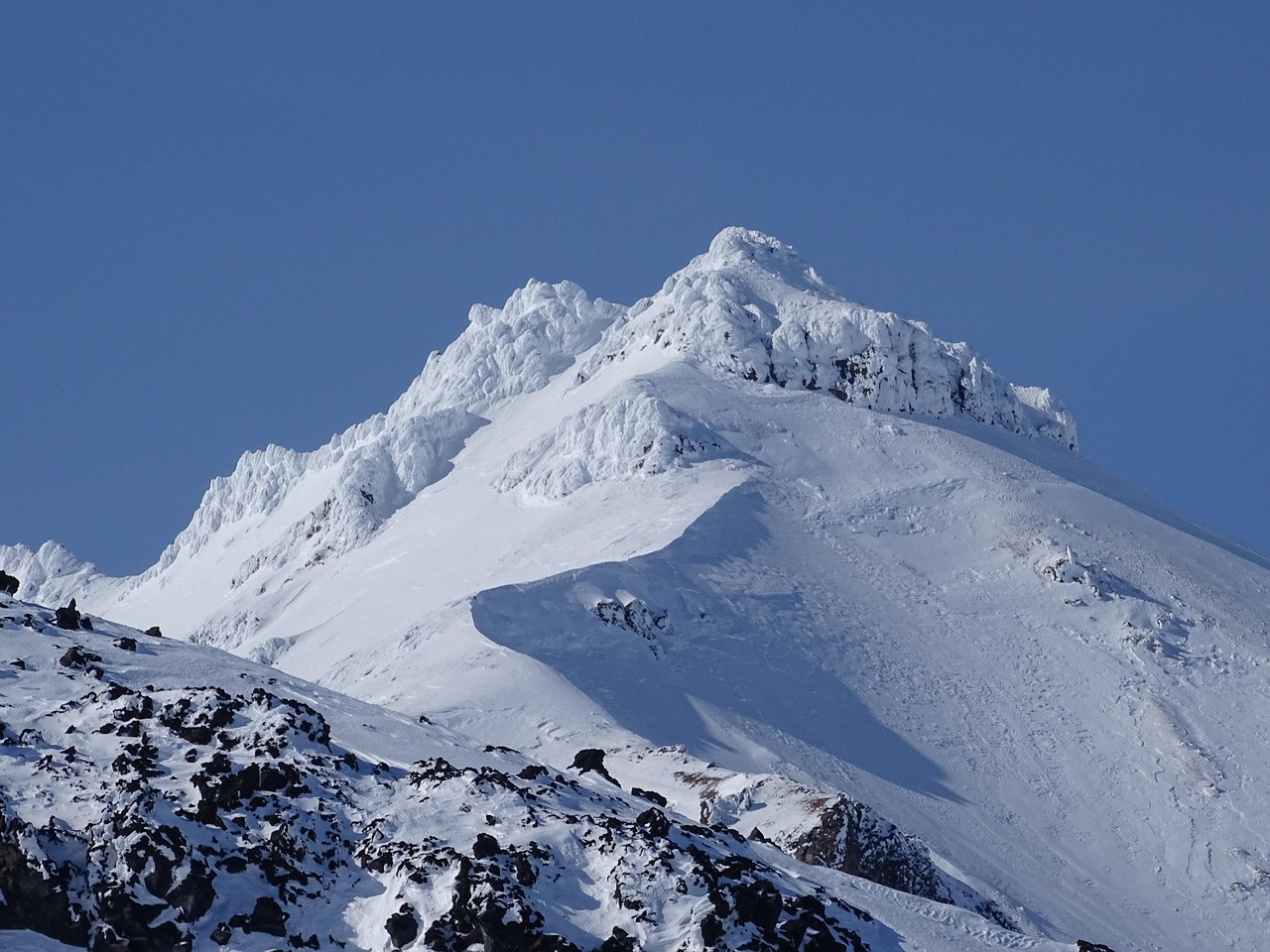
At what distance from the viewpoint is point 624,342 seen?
190 m

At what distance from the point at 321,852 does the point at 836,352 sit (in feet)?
434

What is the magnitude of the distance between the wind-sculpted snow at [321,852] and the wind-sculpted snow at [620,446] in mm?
99623

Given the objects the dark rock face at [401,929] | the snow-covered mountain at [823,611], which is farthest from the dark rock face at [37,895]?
the snow-covered mountain at [823,611]

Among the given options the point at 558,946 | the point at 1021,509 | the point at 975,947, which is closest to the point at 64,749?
the point at 558,946

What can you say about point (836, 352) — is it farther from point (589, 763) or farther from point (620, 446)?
point (589, 763)

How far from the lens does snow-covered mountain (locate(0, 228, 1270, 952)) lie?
308ft

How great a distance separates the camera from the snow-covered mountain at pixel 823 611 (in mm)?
93938

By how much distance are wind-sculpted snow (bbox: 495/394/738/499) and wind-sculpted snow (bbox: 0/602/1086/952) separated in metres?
99.6

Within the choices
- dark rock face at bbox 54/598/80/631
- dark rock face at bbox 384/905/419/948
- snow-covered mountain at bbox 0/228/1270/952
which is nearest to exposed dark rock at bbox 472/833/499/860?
dark rock face at bbox 384/905/419/948

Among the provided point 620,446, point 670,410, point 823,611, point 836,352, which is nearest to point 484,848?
point 823,611

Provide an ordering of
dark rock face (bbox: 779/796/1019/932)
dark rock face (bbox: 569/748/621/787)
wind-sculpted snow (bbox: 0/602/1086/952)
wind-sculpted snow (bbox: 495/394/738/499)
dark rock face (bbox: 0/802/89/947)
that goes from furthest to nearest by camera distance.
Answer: wind-sculpted snow (bbox: 495/394/738/499)
dark rock face (bbox: 779/796/1019/932)
dark rock face (bbox: 569/748/621/787)
wind-sculpted snow (bbox: 0/602/1086/952)
dark rock face (bbox: 0/802/89/947)

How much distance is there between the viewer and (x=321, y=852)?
1591 inches

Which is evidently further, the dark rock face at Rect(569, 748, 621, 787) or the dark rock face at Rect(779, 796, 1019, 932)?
the dark rock face at Rect(779, 796, 1019, 932)

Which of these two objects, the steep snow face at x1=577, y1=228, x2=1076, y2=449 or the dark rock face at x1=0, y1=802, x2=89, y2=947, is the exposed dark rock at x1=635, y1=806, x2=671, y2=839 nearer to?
the dark rock face at x1=0, y1=802, x2=89, y2=947
